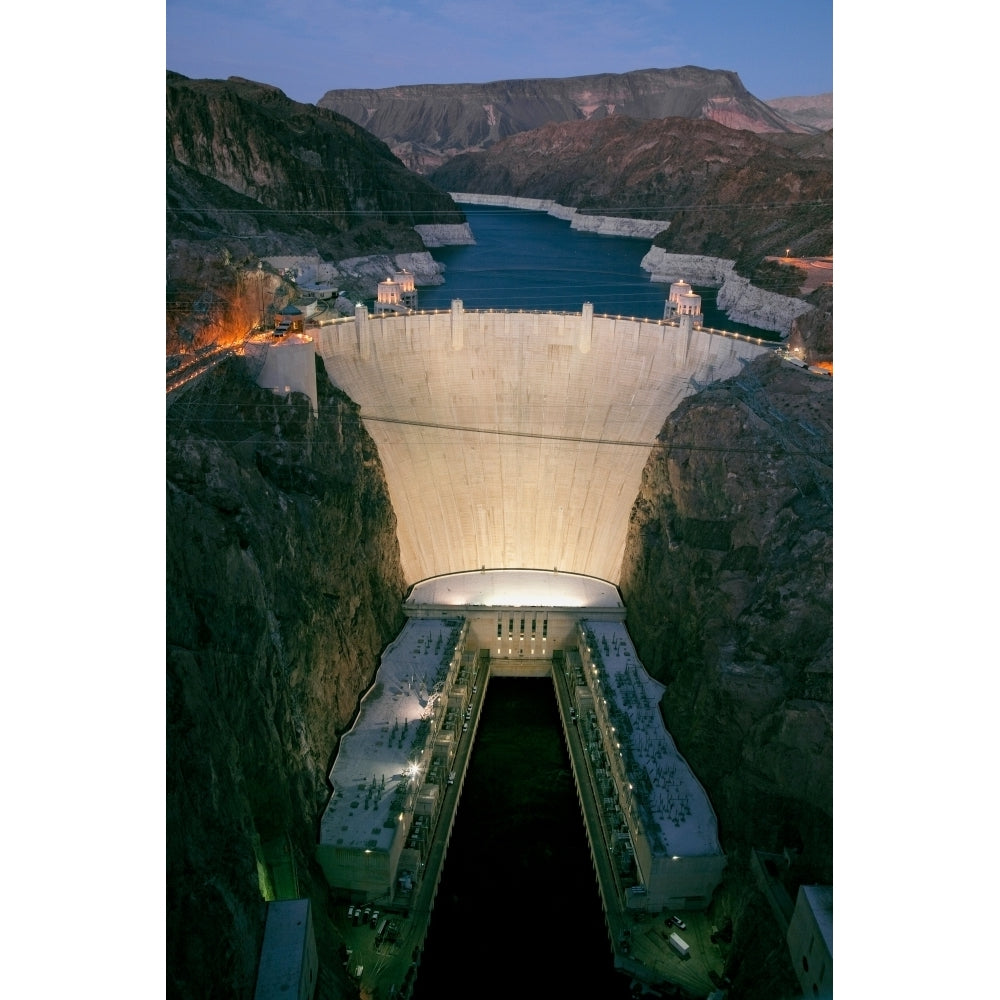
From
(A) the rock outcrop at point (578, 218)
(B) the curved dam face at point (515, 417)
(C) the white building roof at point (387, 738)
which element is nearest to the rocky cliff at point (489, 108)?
(A) the rock outcrop at point (578, 218)

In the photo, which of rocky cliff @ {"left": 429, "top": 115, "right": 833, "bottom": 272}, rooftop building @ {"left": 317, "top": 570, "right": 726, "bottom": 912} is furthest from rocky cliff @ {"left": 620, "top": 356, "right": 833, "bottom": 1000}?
rocky cliff @ {"left": 429, "top": 115, "right": 833, "bottom": 272}

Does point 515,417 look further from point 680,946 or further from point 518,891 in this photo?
point 680,946

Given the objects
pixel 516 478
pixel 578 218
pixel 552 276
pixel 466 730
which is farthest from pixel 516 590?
pixel 578 218

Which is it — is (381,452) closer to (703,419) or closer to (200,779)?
(703,419)

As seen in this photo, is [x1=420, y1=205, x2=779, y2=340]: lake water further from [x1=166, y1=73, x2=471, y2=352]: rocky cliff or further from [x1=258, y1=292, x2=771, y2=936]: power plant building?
[x1=258, y1=292, x2=771, y2=936]: power plant building

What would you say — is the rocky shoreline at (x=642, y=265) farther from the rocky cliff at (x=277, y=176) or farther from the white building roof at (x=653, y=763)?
the white building roof at (x=653, y=763)
